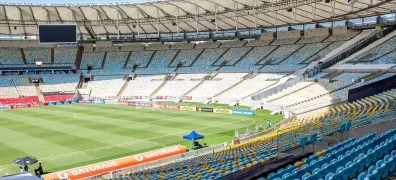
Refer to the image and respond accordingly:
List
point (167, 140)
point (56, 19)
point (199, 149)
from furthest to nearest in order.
Result: 1. point (56, 19)
2. point (167, 140)
3. point (199, 149)

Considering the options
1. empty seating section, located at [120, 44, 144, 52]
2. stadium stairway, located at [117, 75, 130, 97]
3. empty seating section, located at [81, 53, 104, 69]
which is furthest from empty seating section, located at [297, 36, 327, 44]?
empty seating section, located at [81, 53, 104, 69]

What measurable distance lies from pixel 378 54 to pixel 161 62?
39663mm

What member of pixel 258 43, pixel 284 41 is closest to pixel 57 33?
pixel 258 43

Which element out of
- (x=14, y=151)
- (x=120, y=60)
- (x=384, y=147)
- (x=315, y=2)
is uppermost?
(x=315, y=2)

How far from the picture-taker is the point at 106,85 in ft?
228

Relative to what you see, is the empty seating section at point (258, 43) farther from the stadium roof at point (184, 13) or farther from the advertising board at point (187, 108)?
the advertising board at point (187, 108)

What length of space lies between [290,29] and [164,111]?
27.9 m

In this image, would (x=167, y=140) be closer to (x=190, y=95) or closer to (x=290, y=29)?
(x=190, y=95)

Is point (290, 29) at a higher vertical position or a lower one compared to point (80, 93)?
higher

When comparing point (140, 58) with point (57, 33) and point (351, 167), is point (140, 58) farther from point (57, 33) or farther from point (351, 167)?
point (351, 167)

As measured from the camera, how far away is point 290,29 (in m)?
62.6

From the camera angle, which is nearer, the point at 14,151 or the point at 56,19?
the point at 14,151

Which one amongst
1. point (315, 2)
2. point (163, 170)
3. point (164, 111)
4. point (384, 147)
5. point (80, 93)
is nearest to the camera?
point (384, 147)

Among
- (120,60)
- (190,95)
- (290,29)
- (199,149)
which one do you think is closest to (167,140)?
(199,149)
